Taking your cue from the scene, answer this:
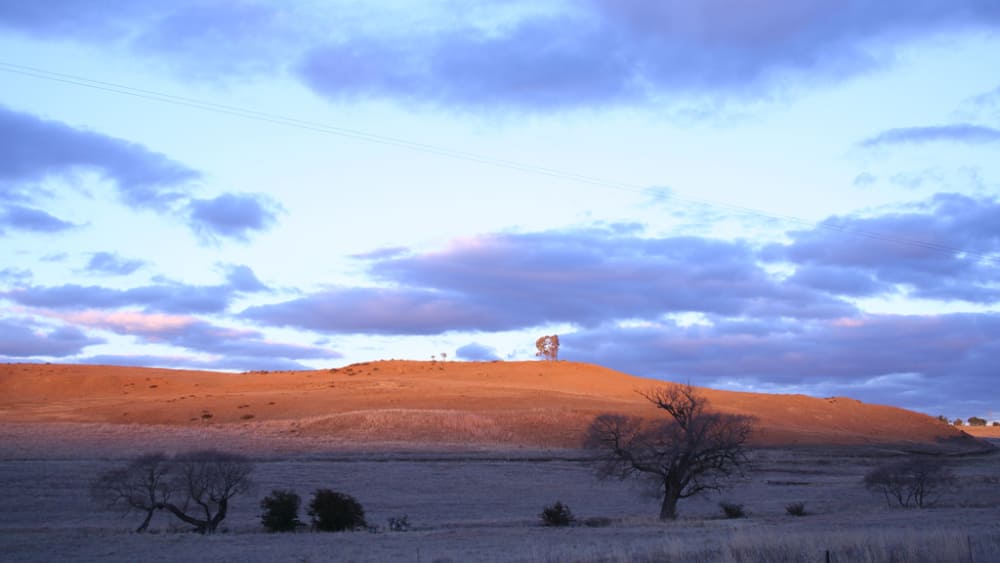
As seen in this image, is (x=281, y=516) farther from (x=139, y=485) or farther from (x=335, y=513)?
(x=139, y=485)

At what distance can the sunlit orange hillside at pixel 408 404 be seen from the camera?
76.6 m

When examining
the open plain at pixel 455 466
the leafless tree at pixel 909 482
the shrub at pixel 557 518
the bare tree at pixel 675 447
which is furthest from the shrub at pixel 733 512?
the leafless tree at pixel 909 482

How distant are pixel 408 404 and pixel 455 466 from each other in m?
37.7

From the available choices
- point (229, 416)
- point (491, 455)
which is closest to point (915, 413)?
point (491, 455)

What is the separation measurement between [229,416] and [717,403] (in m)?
56.9

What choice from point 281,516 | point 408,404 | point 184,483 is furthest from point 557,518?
point 408,404

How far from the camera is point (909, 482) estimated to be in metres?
41.6

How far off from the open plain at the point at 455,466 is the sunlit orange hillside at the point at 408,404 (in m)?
0.39

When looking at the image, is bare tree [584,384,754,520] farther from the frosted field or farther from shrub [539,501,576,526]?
shrub [539,501,576,526]

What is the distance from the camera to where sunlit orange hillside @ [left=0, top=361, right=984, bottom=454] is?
251 ft

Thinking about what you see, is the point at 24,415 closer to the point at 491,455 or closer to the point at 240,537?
the point at 491,455

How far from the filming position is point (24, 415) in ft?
287

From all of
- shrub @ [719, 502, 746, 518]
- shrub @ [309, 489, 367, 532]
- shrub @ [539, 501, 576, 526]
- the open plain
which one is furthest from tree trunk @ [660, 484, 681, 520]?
shrub @ [309, 489, 367, 532]

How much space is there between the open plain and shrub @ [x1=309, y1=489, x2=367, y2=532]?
170cm
